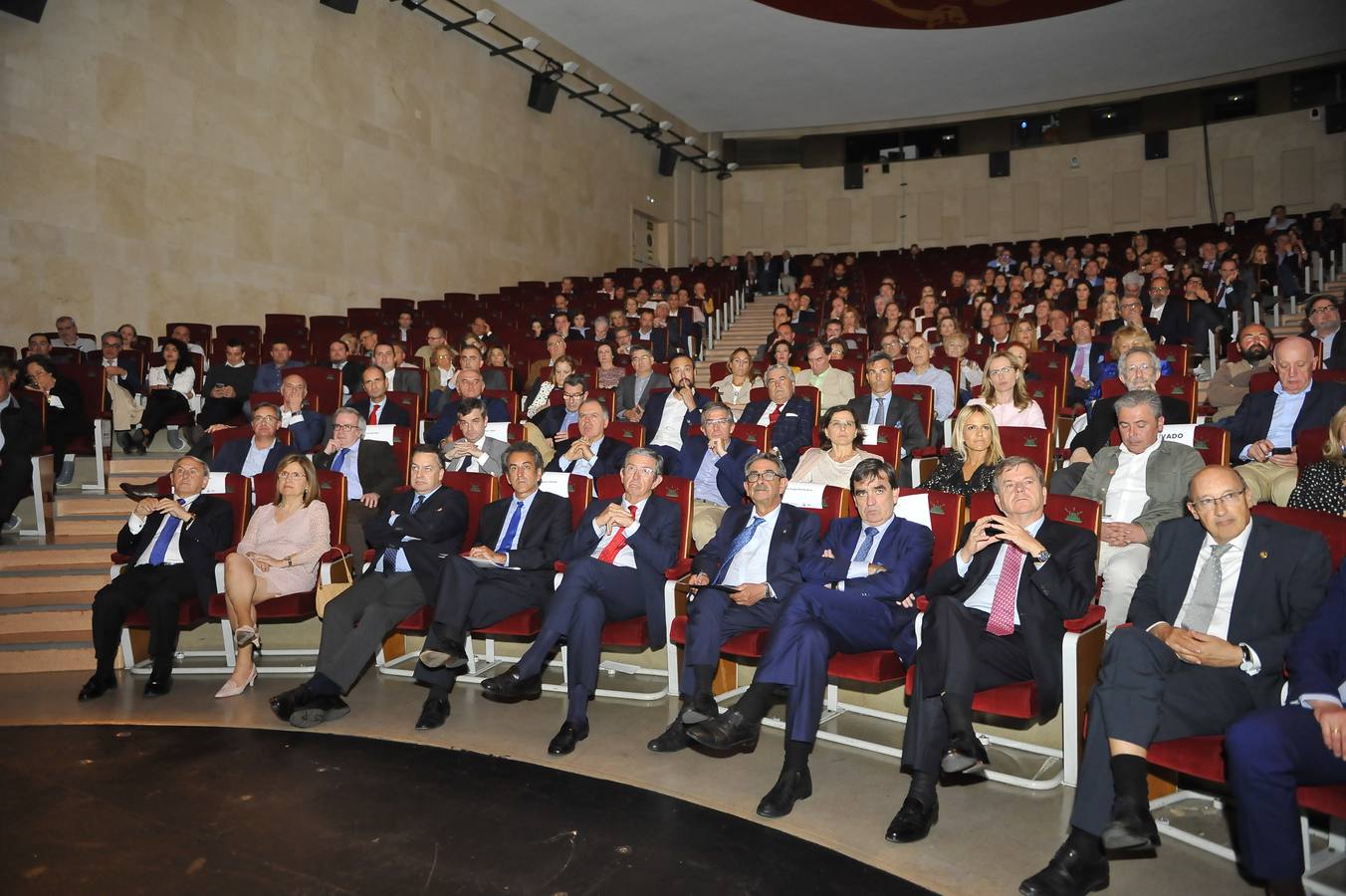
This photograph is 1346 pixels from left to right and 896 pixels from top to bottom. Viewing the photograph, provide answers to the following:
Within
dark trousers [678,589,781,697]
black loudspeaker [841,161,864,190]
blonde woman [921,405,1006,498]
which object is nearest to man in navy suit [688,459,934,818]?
dark trousers [678,589,781,697]

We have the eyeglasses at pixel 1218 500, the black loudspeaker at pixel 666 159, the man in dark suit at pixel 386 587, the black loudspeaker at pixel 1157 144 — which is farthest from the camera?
the black loudspeaker at pixel 666 159

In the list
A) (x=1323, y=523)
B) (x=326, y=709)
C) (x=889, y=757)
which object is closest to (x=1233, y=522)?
(x=1323, y=523)

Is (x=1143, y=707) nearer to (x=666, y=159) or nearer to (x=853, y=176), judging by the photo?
(x=666, y=159)

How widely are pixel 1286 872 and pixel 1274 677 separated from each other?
1.83 feet

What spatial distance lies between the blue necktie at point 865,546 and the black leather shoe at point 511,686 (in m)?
1.25

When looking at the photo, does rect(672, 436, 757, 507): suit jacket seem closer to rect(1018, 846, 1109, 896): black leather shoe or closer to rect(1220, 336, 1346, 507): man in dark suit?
rect(1220, 336, 1346, 507): man in dark suit

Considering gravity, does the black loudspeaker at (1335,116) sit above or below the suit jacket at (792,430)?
above

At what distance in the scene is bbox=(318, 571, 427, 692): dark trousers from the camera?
375 centimetres

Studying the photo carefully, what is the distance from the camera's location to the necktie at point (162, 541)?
4.31 metres

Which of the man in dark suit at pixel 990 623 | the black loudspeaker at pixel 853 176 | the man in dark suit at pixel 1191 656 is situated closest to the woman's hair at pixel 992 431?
the man in dark suit at pixel 990 623

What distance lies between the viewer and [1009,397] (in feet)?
15.7

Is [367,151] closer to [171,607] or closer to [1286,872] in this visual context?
[171,607]

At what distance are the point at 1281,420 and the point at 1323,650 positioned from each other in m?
2.10

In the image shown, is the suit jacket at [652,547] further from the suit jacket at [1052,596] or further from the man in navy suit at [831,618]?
the suit jacket at [1052,596]
